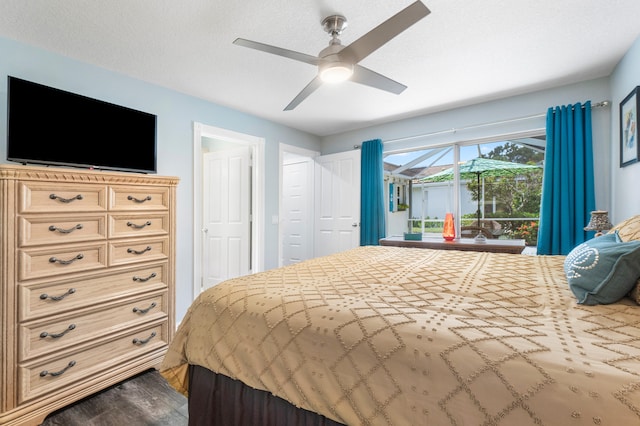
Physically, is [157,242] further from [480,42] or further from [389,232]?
[389,232]

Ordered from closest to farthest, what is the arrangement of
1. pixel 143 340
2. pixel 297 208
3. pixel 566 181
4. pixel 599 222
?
pixel 143 340 → pixel 599 222 → pixel 566 181 → pixel 297 208

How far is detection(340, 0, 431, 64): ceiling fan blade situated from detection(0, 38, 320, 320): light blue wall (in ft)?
6.80

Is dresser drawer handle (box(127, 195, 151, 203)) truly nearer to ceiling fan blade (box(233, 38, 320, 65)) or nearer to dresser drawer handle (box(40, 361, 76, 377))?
dresser drawer handle (box(40, 361, 76, 377))

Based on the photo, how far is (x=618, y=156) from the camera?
2586 millimetres

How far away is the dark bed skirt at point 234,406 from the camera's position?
1012 mm

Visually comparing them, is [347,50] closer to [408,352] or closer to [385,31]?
[385,31]

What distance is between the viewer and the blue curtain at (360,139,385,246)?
4188 mm

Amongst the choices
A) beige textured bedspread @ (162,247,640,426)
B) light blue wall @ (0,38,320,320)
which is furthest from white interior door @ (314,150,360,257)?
beige textured bedspread @ (162,247,640,426)

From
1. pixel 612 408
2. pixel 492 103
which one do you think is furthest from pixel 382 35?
pixel 492 103

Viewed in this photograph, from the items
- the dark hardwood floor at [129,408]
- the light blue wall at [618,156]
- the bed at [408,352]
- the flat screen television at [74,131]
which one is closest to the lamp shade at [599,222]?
the light blue wall at [618,156]

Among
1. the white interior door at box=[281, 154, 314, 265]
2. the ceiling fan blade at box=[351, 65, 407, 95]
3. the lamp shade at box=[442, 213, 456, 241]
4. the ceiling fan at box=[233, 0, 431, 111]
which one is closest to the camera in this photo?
the ceiling fan at box=[233, 0, 431, 111]

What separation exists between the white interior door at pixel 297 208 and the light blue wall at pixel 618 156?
3.60m

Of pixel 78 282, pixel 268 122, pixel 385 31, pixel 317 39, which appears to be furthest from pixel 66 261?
pixel 268 122

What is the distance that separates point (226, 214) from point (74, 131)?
6.84 feet
